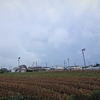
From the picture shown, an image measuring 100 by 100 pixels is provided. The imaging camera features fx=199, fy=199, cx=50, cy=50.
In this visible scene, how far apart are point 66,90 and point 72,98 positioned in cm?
397

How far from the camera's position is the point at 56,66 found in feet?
415

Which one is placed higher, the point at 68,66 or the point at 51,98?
the point at 68,66

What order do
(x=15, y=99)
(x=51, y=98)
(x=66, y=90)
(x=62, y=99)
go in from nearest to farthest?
(x=15, y=99) < (x=62, y=99) < (x=51, y=98) < (x=66, y=90)

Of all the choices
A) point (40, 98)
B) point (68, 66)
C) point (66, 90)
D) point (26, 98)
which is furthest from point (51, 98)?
point (68, 66)

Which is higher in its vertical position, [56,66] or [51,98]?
[56,66]

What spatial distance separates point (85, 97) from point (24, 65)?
359 feet

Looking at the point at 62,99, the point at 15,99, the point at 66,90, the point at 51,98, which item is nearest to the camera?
the point at 15,99

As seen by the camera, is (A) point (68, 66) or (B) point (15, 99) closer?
(B) point (15, 99)

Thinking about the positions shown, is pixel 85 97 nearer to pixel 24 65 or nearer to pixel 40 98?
pixel 40 98

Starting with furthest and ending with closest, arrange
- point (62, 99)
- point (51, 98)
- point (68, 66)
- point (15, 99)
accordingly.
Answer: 1. point (68, 66)
2. point (51, 98)
3. point (62, 99)
4. point (15, 99)

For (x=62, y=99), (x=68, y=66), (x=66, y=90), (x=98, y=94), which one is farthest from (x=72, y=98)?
(x=68, y=66)

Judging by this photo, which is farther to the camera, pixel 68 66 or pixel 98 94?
pixel 68 66

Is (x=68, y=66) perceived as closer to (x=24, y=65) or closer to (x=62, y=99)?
(x=24, y=65)

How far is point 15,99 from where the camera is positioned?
10.9 metres
